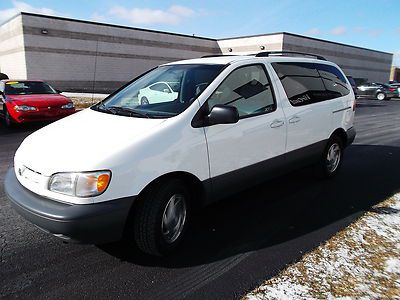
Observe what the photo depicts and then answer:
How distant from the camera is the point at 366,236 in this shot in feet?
11.2

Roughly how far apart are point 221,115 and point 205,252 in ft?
4.18

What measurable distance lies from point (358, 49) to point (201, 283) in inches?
2063

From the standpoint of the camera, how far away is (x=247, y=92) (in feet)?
11.9

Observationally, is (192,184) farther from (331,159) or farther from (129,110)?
(331,159)

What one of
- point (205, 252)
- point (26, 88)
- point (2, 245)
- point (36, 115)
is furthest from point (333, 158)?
point (26, 88)

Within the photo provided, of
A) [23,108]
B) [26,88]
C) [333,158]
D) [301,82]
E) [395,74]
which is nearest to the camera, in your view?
[301,82]

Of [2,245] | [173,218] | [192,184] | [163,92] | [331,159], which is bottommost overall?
[2,245]

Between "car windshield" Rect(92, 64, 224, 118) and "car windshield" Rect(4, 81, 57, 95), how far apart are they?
724 centimetres

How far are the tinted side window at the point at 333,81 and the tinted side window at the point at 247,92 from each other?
1.55m

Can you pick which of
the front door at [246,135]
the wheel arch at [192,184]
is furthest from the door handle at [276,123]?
the wheel arch at [192,184]

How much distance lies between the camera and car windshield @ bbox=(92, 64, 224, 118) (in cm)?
324

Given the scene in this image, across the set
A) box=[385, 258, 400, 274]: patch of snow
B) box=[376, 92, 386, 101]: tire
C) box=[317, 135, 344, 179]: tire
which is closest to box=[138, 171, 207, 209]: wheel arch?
box=[385, 258, 400, 274]: patch of snow

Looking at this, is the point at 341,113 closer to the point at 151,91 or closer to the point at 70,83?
the point at 151,91

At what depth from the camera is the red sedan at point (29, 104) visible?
887 centimetres
